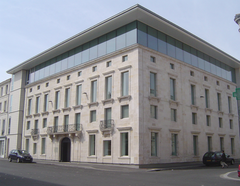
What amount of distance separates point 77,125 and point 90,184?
729 inches

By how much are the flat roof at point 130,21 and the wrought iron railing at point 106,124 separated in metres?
10.2

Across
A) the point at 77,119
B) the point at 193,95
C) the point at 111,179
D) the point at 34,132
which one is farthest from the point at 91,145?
the point at 111,179

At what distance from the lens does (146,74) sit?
25547 mm

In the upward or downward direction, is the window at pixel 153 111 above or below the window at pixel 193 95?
below

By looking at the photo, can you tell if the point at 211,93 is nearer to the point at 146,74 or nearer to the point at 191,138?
the point at 191,138

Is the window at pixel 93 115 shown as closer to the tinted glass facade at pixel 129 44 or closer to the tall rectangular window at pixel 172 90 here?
the tinted glass facade at pixel 129 44

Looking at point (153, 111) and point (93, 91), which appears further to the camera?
point (93, 91)

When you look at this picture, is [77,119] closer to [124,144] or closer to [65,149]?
Result: [65,149]

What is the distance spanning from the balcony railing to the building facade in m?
0.12

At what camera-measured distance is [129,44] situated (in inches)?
1036

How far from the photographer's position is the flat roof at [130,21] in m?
25.5

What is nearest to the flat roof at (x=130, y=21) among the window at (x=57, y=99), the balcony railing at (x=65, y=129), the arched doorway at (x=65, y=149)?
the window at (x=57, y=99)

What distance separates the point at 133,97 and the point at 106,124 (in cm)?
446

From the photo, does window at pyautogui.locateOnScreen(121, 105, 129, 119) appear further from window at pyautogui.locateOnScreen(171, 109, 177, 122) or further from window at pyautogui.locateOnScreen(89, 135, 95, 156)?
window at pyautogui.locateOnScreen(171, 109, 177, 122)
